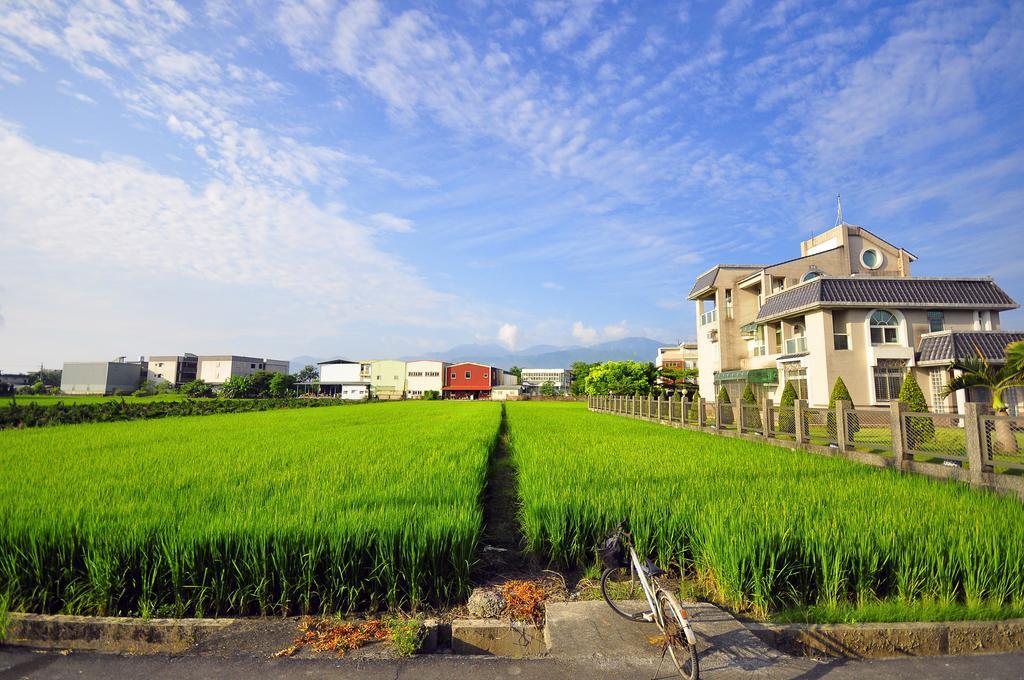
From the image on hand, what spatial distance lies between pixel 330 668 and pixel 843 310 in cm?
2621

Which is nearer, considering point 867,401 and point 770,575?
point 770,575

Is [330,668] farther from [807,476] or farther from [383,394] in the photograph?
[383,394]

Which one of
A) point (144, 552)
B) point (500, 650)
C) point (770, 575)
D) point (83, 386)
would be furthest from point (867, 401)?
point (83, 386)

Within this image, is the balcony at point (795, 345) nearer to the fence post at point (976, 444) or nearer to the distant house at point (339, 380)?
the fence post at point (976, 444)

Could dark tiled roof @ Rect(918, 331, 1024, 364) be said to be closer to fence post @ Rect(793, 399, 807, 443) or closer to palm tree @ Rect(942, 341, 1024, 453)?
palm tree @ Rect(942, 341, 1024, 453)

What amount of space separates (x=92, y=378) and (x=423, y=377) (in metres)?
46.5

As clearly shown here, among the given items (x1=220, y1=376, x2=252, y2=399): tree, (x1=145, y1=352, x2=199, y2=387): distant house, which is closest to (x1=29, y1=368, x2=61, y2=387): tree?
(x1=145, y1=352, x2=199, y2=387): distant house

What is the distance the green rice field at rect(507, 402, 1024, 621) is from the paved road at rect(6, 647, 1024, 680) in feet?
1.22

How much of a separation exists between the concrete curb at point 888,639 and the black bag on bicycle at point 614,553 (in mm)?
930

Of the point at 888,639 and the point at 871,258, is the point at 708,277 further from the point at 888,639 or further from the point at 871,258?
the point at 888,639

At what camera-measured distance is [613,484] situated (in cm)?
701

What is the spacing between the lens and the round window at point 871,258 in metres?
30.1

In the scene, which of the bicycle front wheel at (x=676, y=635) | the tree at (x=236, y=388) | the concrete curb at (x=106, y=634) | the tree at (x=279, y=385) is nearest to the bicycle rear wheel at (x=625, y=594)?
the bicycle front wheel at (x=676, y=635)

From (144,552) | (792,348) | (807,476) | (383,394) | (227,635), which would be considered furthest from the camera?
(383,394)
